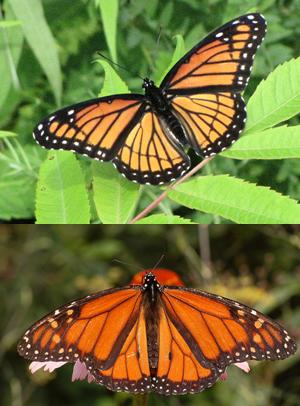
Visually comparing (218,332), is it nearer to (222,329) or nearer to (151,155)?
(222,329)

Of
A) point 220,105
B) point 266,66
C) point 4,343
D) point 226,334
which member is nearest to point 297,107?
point 220,105

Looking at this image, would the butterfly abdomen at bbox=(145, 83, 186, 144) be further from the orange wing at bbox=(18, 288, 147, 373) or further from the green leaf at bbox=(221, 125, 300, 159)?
the orange wing at bbox=(18, 288, 147, 373)

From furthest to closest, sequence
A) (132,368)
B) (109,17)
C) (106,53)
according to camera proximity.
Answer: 1. (106,53)
2. (109,17)
3. (132,368)

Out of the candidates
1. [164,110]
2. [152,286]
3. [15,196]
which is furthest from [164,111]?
[15,196]

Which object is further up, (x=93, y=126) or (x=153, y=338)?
(x=93, y=126)

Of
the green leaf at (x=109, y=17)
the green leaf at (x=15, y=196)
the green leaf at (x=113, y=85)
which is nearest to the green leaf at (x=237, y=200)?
the green leaf at (x=113, y=85)
